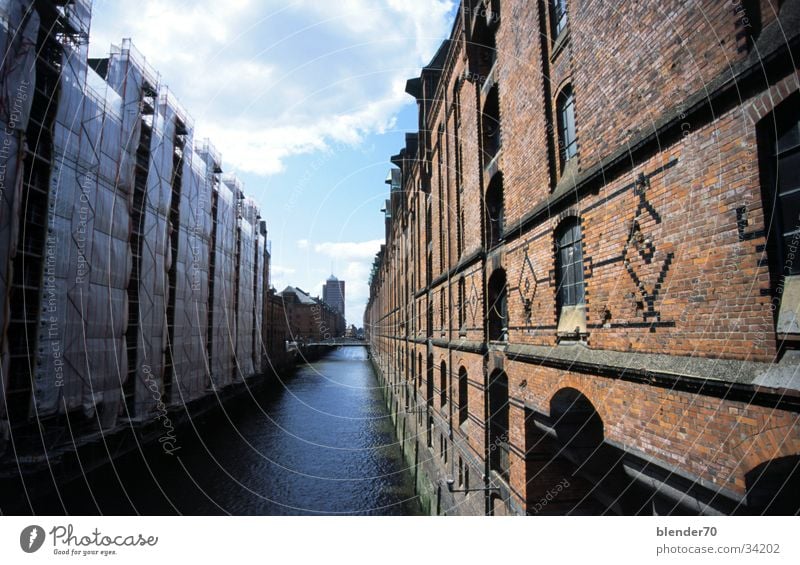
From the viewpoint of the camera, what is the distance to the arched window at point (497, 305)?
9438mm

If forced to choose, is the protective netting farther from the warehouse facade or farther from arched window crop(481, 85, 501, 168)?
arched window crop(481, 85, 501, 168)

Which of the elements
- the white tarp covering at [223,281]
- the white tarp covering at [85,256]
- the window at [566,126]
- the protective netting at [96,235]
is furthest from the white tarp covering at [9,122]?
the white tarp covering at [223,281]

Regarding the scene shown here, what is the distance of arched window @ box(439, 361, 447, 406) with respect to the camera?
1431 cm

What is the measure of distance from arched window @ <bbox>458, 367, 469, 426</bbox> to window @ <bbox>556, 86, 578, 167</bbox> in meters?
6.79

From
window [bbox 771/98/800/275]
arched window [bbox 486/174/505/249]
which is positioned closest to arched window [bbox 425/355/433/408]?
arched window [bbox 486/174/505/249]

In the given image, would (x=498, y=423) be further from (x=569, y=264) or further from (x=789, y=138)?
(x=789, y=138)

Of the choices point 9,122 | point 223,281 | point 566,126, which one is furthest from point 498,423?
point 223,281

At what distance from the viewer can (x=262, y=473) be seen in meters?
19.7

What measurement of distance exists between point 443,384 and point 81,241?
1291 cm

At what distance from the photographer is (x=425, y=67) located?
1816 cm

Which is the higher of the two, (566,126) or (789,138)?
(566,126)
